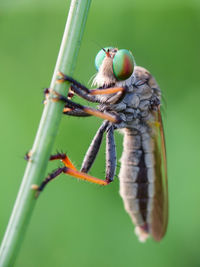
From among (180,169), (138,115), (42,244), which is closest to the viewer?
(138,115)

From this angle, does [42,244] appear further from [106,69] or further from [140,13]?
[140,13]

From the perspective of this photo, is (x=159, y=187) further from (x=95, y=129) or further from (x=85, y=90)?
(x=85, y=90)

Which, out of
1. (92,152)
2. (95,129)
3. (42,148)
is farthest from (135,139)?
(42,148)

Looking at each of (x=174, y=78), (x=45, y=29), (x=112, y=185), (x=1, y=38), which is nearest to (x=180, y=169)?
(x=112, y=185)

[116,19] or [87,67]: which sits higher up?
[116,19]

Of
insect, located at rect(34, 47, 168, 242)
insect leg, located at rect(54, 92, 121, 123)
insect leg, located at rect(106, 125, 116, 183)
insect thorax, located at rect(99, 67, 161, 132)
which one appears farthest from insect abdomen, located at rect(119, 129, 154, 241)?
insect leg, located at rect(54, 92, 121, 123)

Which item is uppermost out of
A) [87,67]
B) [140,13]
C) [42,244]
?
[140,13]

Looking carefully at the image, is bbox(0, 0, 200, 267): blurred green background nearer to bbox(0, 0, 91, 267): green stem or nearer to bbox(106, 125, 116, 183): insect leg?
bbox(106, 125, 116, 183): insect leg

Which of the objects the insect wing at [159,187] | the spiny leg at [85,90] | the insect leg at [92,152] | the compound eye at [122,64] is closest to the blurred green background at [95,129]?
the insect wing at [159,187]
